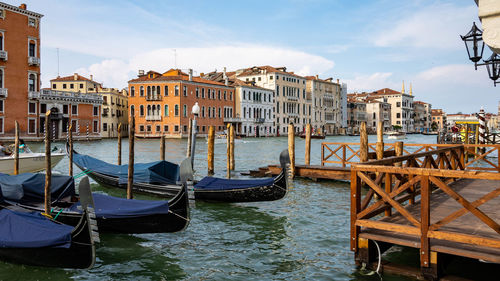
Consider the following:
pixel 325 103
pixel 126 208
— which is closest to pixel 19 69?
pixel 126 208

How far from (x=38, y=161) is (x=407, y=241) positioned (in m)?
11.6

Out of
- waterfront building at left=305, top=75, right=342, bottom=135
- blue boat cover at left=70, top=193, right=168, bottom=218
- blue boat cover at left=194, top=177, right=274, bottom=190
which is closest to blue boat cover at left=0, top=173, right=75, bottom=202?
blue boat cover at left=70, top=193, right=168, bottom=218

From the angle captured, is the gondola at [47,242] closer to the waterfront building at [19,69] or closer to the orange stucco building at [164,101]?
the waterfront building at [19,69]

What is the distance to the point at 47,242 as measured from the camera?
4.23 metres

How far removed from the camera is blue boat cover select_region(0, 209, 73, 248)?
4219mm

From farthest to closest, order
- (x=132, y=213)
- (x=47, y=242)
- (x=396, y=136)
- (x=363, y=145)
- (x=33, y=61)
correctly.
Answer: (x=396, y=136)
(x=33, y=61)
(x=363, y=145)
(x=132, y=213)
(x=47, y=242)

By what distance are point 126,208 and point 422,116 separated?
95087 mm

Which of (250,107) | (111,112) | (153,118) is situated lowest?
(153,118)

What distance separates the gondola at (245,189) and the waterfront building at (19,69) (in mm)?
24616

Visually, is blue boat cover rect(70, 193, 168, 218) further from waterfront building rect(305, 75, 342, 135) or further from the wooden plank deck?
waterfront building rect(305, 75, 342, 135)

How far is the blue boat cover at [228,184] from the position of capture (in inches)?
310

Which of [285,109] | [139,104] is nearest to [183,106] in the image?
[139,104]

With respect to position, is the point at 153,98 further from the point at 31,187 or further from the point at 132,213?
the point at 132,213

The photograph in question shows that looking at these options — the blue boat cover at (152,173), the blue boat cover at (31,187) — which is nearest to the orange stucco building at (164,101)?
the blue boat cover at (152,173)
